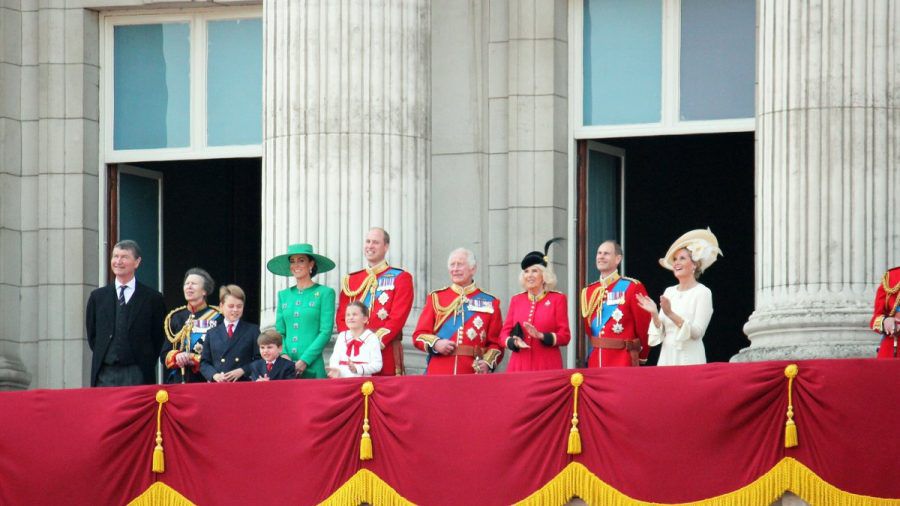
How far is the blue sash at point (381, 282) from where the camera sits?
71.3ft

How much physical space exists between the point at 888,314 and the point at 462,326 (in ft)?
13.1

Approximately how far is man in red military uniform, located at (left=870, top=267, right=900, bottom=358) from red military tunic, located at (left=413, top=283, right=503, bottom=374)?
3.64m

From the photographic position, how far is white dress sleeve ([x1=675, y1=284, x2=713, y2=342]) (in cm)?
2012

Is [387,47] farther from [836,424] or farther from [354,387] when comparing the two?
[836,424]

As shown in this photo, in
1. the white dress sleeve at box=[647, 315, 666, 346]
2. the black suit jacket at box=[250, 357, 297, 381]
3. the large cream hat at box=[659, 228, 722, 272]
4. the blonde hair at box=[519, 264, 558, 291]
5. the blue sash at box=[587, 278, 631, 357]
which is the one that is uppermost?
the large cream hat at box=[659, 228, 722, 272]

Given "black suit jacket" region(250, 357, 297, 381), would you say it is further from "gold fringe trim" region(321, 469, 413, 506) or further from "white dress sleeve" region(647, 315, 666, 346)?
"white dress sleeve" region(647, 315, 666, 346)

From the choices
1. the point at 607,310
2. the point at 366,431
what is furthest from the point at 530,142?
the point at 366,431

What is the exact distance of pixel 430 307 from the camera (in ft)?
70.4

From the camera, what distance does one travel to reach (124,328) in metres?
22.3

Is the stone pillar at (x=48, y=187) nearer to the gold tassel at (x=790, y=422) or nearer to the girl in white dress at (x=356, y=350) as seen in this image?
the girl in white dress at (x=356, y=350)

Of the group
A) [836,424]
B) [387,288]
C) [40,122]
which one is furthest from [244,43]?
[836,424]

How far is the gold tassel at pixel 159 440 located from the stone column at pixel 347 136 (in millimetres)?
2516

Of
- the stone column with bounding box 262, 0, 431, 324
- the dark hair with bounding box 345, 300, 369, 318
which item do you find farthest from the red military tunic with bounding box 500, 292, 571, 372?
the stone column with bounding box 262, 0, 431, 324

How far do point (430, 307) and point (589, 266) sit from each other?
4629 millimetres
